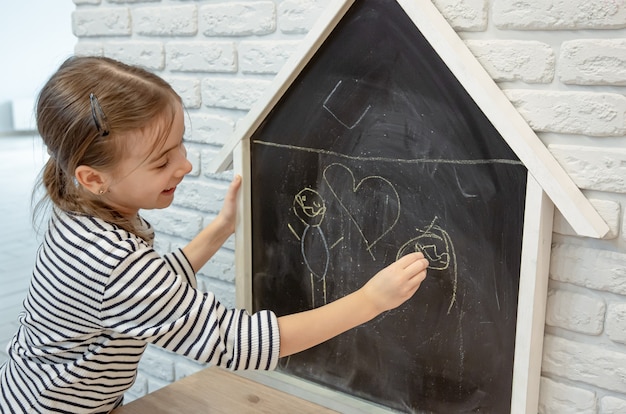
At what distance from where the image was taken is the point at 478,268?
973mm

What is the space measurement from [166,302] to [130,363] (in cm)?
22

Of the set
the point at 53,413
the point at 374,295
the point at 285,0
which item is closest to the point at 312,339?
the point at 374,295

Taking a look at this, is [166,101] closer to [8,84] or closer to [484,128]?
[484,128]

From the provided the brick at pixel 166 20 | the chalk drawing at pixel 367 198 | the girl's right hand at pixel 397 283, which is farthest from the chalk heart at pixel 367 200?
the brick at pixel 166 20

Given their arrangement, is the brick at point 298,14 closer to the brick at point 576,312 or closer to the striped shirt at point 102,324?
the striped shirt at point 102,324

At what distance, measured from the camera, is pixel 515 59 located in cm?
92

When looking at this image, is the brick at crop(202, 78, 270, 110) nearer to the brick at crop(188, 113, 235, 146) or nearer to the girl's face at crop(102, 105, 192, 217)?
the brick at crop(188, 113, 235, 146)

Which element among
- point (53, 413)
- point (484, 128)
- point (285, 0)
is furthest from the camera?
point (285, 0)

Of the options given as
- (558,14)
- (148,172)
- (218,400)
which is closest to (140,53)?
(148,172)

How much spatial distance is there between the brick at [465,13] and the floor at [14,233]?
795mm

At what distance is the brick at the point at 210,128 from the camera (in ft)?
4.27

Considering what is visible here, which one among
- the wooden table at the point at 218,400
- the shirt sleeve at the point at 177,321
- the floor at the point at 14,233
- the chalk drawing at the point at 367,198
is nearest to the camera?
the shirt sleeve at the point at 177,321

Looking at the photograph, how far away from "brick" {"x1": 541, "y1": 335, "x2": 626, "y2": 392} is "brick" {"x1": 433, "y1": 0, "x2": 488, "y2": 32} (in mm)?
475

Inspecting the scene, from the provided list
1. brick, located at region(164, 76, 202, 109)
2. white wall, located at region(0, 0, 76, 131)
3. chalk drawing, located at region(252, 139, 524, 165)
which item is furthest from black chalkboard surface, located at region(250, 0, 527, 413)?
white wall, located at region(0, 0, 76, 131)
